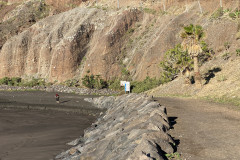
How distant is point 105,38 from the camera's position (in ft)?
197

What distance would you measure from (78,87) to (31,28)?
28122mm

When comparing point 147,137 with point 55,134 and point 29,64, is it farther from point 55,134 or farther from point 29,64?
point 29,64

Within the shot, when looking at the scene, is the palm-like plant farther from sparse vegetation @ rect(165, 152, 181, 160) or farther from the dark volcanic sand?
sparse vegetation @ rect(165, 152, 181, 160)

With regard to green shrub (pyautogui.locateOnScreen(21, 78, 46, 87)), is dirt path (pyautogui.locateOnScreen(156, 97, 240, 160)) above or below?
below

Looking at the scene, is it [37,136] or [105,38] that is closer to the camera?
[37,136]

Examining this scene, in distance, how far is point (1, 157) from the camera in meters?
12.8

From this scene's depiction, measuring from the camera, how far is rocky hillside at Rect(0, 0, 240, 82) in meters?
52.0

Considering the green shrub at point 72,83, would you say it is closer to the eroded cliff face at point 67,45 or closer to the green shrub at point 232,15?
the eroded cliff face at point 67,45

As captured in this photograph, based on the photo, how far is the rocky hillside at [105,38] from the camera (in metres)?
52.0

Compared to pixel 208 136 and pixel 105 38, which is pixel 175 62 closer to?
pixel 105 38

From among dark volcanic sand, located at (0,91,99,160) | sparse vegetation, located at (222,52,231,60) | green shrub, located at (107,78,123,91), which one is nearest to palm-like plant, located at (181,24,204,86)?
sparse vegetation, located at (222,52,231,60)

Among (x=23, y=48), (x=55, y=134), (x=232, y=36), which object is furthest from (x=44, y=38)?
(x=55, y=134)

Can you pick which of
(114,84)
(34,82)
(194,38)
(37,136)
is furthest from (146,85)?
(34,82)

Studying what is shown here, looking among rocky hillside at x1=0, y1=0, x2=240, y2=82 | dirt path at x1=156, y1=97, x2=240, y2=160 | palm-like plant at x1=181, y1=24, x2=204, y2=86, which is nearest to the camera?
dirt path at x1=156, y1=97, x2=240, y2=160
